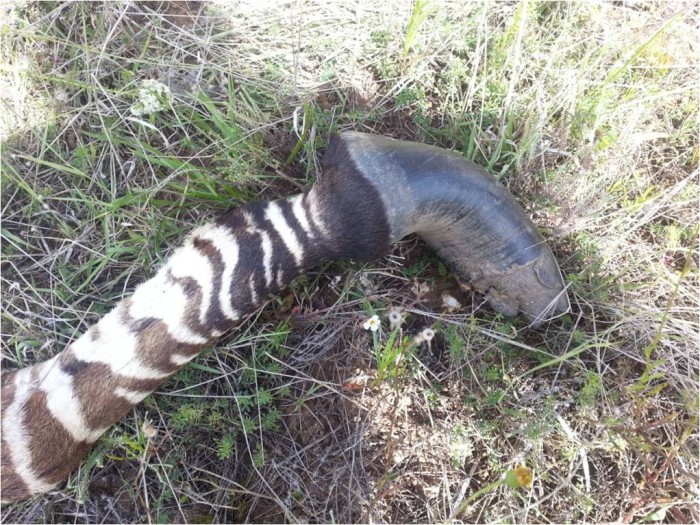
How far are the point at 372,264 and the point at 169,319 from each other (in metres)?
1.00

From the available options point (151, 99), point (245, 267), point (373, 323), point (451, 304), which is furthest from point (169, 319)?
point (451, 304)

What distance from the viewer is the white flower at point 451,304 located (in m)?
2.69

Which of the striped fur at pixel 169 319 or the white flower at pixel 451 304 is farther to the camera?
the white flower at pixel 451 304

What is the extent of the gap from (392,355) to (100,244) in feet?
5.27

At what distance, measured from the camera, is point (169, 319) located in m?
2.39

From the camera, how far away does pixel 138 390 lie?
2416 mm

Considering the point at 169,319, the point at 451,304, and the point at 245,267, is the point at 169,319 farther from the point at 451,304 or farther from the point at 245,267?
the point at 451,304

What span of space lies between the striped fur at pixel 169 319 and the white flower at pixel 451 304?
1.56 feet

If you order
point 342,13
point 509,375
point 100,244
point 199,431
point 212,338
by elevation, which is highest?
point 342,13

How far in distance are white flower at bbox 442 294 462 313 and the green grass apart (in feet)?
0.12

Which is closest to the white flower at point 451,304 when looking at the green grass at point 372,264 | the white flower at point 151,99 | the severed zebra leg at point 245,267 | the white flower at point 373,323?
the green grass at point 372,264

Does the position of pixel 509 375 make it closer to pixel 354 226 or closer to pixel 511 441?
pixel 511 441

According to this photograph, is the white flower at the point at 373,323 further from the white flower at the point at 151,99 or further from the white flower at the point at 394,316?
the white flower at the point at 151,99

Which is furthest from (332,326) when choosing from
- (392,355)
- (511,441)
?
(511,441)
